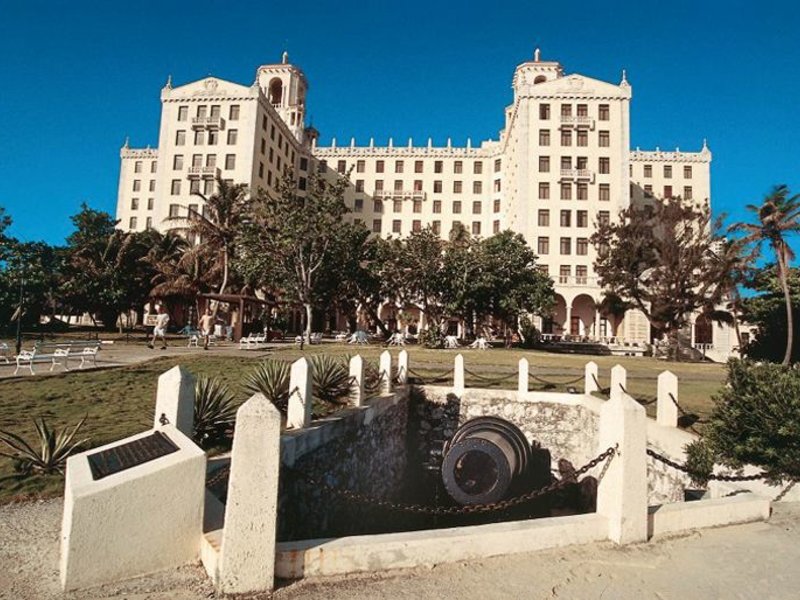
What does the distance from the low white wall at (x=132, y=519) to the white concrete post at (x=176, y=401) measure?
1.13 metres

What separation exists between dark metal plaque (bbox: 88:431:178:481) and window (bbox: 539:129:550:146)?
5140 centimetres

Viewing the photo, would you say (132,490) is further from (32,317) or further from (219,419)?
(32,317)

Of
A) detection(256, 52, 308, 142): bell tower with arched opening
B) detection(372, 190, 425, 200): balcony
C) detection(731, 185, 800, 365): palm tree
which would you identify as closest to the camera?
detection(731, 185, 800, 365): palm tree

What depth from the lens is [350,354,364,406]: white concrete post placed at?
9750 mm

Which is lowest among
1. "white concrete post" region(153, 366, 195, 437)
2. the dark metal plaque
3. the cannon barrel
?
the cannon barrel

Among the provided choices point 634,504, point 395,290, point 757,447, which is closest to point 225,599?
point 634,504

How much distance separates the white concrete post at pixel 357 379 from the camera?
9.75 meters

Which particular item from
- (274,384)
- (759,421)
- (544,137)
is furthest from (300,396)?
(544,137)

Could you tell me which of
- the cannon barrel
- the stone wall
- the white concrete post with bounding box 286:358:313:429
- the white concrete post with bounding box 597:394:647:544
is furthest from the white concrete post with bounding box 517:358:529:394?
the white concrete post with bounding box 597:394:647:544

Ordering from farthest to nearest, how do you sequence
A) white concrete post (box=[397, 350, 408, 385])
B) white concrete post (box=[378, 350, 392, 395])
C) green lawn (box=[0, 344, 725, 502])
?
1. white concrete post (box=[397, 350, 408, 385])
2. white concrete post (box=[378, 350, 392, 395])
3. green lawn (box=[0, 344, 725, 502])

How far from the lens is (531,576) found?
4.00 metres

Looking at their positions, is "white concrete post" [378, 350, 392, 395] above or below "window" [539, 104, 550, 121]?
below

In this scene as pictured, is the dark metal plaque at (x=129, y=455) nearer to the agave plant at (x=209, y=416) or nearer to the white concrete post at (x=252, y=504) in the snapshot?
the white concrete post at (x=252, y=504)

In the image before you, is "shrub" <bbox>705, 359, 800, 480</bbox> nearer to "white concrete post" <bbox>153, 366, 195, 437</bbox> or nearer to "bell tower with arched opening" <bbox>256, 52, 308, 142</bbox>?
"white concrete post" <bbox>153, 366, 195, 437</bbox>
